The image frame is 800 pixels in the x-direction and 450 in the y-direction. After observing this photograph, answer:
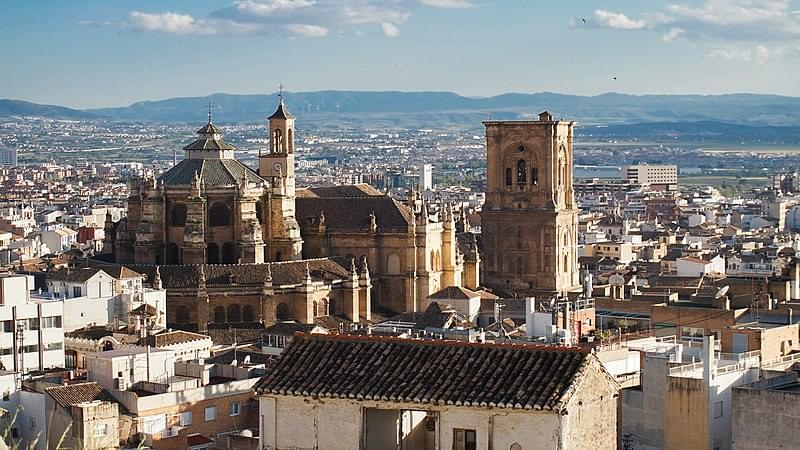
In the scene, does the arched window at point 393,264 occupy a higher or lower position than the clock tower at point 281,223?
lower

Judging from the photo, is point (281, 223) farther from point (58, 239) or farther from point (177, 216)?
point (58, 239)

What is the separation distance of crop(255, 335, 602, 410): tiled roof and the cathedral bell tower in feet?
184

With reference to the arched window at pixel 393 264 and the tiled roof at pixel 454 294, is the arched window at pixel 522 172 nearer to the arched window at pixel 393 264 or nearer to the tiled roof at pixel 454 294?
the arched window at pixel 393 264

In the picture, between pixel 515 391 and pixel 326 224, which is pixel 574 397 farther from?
pixel 326 224

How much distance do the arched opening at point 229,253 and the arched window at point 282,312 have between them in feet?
14.6

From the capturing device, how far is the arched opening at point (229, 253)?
2749 inches

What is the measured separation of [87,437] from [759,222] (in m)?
126

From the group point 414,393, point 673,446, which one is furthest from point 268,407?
point 673,446

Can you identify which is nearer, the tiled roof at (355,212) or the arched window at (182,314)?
the arched window at (182,314)

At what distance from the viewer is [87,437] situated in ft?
114

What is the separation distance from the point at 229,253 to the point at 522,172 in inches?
665

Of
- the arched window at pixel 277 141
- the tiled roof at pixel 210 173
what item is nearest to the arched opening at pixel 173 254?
the tiled roof at pixel 210 173

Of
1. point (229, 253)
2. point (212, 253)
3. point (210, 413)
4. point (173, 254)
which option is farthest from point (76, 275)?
point (210, 413)

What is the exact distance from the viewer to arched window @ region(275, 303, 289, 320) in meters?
66.1
